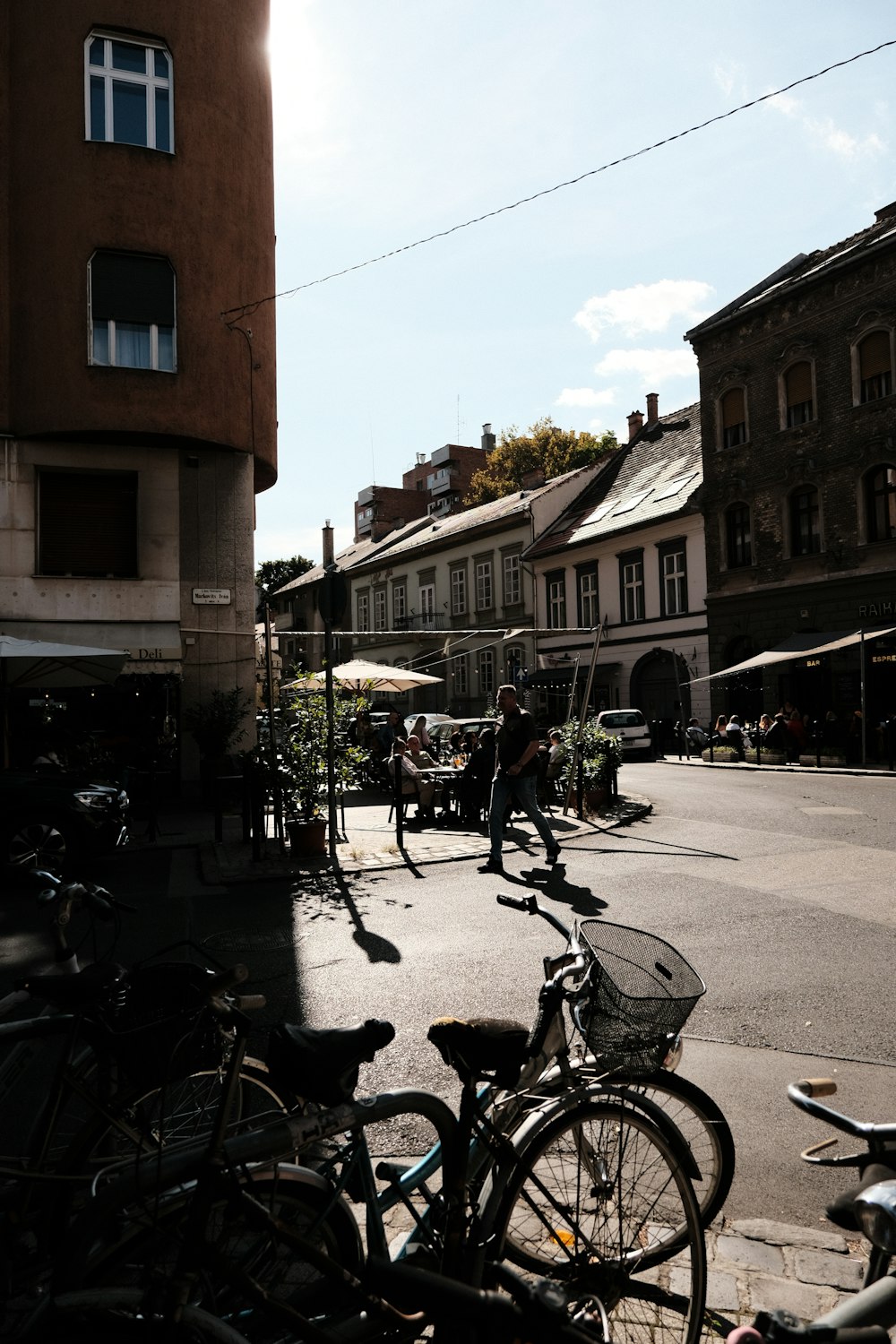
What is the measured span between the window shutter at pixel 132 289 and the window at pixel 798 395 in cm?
1966

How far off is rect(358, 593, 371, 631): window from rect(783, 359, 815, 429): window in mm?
29423

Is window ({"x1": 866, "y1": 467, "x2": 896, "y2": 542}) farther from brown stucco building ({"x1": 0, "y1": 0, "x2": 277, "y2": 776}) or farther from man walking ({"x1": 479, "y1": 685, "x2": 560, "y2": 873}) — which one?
man walking ({"x1": 479, "y1": 685, "x2": 560, "y2": 873})

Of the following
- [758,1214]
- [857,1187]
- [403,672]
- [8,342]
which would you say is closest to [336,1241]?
[857,1187]

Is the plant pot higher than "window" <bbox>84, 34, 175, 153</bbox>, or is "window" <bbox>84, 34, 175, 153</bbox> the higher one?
"window" <bbox>84, 34, 175, 153</bbox>

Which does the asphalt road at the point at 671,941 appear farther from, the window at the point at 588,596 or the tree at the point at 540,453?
the tree at the point at 540,453

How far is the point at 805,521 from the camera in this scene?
1168 inches

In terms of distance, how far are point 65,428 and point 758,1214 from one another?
16.5 m

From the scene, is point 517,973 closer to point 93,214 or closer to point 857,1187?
point 857,1187

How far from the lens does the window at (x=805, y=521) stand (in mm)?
29219

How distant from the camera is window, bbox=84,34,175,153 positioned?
17.1 metres

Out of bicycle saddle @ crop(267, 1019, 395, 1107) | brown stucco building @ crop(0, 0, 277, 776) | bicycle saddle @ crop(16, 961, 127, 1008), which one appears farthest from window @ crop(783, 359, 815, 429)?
bicycle saddle @ crop(267, 1019, 395, 1107)

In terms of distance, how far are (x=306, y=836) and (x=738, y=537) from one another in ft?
79.5

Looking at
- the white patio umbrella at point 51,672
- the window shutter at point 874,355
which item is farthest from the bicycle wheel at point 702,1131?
the window shutter at point 874,355

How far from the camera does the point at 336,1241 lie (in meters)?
2.28
